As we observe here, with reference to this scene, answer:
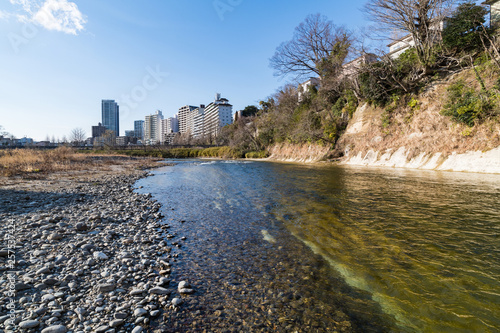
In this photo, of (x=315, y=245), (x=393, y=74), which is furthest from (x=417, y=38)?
(x=315, y=245)

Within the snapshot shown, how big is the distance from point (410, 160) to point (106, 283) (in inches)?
916

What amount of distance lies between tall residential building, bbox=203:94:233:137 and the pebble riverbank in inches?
5329

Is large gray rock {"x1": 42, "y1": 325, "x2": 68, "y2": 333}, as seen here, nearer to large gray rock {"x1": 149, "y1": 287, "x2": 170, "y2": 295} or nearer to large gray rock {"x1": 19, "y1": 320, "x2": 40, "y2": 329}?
large gray rock {"x1": 19, "y1": 320, "x2": 40, "y2": 329}

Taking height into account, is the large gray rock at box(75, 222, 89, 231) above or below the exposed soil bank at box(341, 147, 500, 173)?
below

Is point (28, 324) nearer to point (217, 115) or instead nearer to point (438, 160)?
point (438, 160)

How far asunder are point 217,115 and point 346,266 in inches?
5833

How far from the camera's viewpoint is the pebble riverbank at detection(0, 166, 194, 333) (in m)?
2.77

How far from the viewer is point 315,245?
5238 millimetres

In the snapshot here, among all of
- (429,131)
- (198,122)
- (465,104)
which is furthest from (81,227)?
(198,122)

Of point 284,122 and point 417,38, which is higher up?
point 417,38

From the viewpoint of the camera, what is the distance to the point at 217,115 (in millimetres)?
146125

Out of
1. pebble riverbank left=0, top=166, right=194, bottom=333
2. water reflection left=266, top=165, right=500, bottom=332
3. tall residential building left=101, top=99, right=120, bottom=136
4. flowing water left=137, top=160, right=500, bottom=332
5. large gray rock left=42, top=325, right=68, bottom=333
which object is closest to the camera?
large gray rock left=42, top=325, right=68, bottom=333

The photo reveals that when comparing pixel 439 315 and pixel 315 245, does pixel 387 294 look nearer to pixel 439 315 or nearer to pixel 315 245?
pixel 439 315

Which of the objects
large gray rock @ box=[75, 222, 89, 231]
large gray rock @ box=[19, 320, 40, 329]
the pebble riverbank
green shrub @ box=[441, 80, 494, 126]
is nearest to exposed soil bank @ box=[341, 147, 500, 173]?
green shrub @ box=[441, 80, 494, 126]
